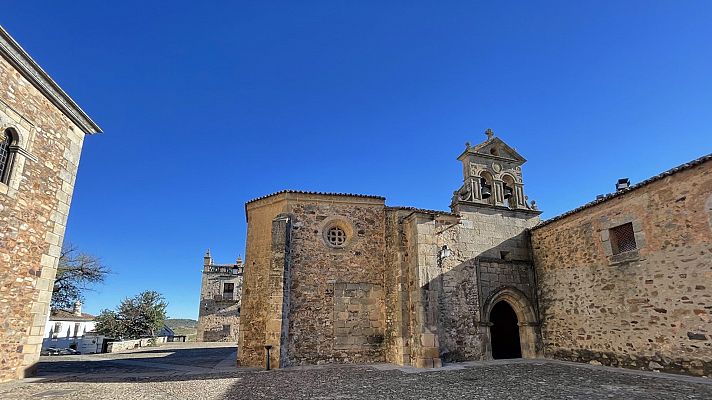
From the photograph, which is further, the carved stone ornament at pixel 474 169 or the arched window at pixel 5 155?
the carved stone ornament at pixel 474 169

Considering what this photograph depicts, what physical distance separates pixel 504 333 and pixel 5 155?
646 inches

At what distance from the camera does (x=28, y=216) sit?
889 centimetres

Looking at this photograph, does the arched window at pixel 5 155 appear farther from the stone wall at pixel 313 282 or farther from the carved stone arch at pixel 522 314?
the carved stone arch at pixel 522 314

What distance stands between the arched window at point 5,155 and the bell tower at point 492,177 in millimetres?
13256

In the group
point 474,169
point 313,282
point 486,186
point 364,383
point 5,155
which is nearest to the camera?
point 364,383

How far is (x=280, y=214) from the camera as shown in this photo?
13.0m

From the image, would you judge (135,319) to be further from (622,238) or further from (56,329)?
(622,238)

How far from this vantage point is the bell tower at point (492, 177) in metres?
14.5

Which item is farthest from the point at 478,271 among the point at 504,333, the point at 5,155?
the point at 5,155

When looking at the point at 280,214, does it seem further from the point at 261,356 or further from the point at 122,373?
the point at 122,373

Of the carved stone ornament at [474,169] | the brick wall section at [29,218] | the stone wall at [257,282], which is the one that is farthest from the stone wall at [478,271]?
the brick wall section at [29,218]

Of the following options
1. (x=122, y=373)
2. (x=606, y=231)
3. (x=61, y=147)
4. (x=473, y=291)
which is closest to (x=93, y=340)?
(x=122, y=373)

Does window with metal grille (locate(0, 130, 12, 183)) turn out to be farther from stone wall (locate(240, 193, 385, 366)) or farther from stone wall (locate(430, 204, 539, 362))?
stone wall (locate(430, 204, 539, 362))

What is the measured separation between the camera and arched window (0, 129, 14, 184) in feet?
27.5
